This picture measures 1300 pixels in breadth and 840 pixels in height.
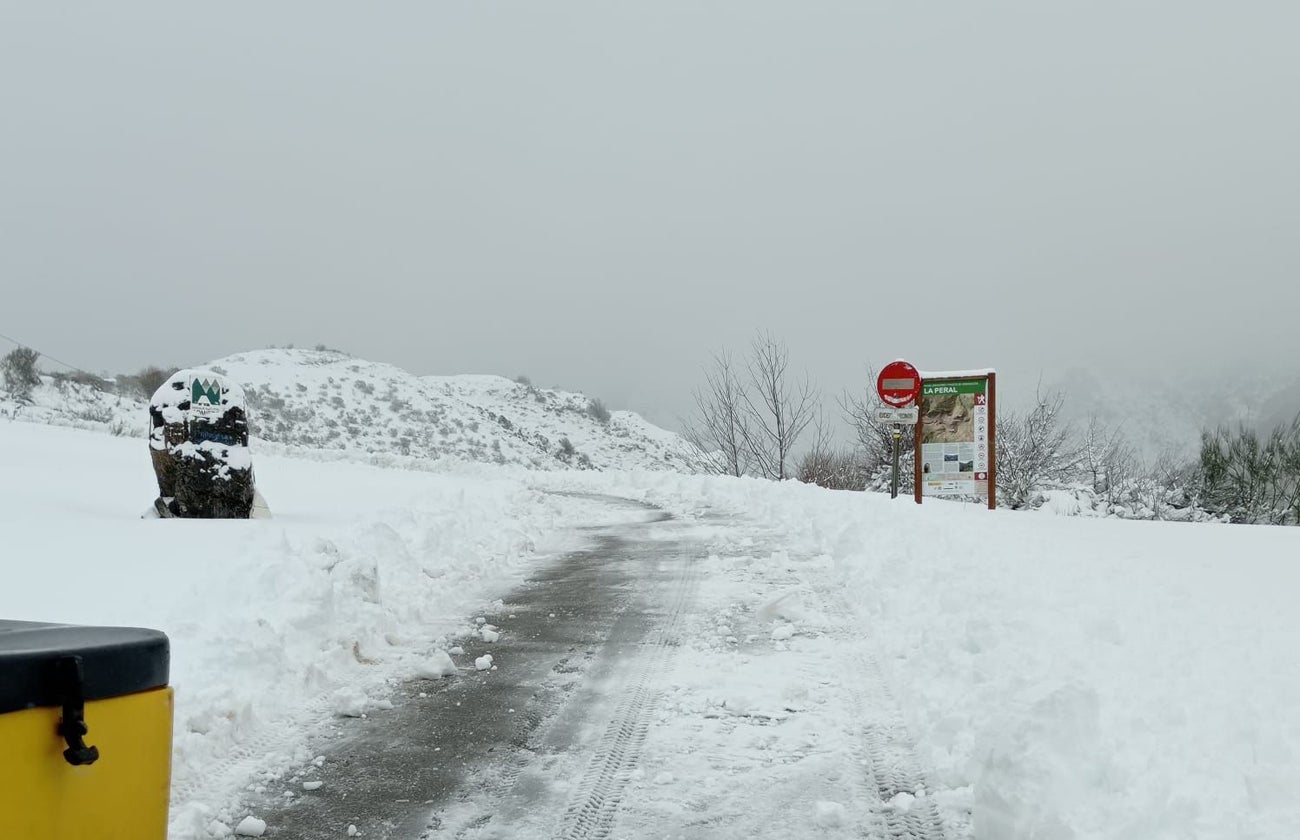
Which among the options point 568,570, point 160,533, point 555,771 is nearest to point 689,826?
point 555,771

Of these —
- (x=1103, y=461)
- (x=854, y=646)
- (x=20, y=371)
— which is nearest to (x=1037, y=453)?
(x=1103, y=461)

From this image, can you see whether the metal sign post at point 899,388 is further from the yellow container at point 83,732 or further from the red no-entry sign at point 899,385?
the yellow container at point 83,732

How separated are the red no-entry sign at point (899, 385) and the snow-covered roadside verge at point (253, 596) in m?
5.73

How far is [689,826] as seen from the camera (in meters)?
3.77

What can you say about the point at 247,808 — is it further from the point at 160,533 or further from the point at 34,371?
the point at 34,371

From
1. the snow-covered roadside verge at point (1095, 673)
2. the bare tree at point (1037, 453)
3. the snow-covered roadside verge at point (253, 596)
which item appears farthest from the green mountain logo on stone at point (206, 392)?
the bare tree at point (1037, 453)

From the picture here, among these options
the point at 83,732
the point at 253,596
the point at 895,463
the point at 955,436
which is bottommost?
the point at 253,596

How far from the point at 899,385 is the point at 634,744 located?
11.0m

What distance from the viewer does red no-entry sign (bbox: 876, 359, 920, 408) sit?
14570 millimetres

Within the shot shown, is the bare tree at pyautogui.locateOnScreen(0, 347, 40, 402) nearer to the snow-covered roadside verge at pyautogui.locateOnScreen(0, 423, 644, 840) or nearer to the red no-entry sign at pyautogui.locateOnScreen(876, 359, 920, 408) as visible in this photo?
the snow-covered roadside verge at pyautogui.locateOnScreen(0, 423, 644, 840)

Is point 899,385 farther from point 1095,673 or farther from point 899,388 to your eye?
point 1095,673

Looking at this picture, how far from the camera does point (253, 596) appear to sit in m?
6.55

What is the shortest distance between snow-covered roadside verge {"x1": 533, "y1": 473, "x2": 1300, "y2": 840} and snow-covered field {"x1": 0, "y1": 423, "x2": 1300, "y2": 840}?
15 millimetres

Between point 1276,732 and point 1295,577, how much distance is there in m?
4.23
